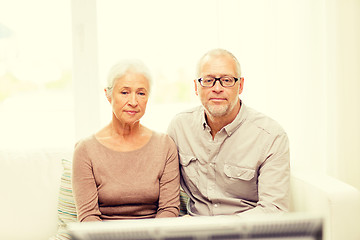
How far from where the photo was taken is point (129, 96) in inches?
70.0

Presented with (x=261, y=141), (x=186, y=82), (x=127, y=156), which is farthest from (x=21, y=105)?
(x=261, y=141)

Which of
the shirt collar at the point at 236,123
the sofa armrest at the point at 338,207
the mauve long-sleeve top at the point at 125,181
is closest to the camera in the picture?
the sofa armrest at the point at 338,207

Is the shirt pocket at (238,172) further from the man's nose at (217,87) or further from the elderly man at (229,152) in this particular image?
the man's nose at (217,87)

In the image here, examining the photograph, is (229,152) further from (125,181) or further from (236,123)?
(125,181)

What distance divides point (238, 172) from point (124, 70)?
0.69m

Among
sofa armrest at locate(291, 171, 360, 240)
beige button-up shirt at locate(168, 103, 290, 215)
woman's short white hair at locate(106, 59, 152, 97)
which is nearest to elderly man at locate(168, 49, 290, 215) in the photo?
beige button-up shirt at locate(168, 103, 290, 215)

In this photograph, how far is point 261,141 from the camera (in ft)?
6.04

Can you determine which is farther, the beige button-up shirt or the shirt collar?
the shirt collar

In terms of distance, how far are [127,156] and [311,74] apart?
1.61 m

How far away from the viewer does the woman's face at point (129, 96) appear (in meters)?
1.77

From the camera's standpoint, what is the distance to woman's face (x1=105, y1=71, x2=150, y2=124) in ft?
5.82

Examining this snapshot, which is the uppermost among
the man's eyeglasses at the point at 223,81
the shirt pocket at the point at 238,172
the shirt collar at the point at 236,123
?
the man's eyeglasses at the point at 223,81

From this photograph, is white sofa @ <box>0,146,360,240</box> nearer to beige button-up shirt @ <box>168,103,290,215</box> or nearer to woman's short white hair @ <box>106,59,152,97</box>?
beige button-up shirt @ <box>168,103,290,215</box>

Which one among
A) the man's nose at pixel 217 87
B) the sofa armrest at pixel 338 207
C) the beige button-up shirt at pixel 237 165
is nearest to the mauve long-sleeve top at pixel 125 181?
the beige button-up shirt at pixel 237 165
